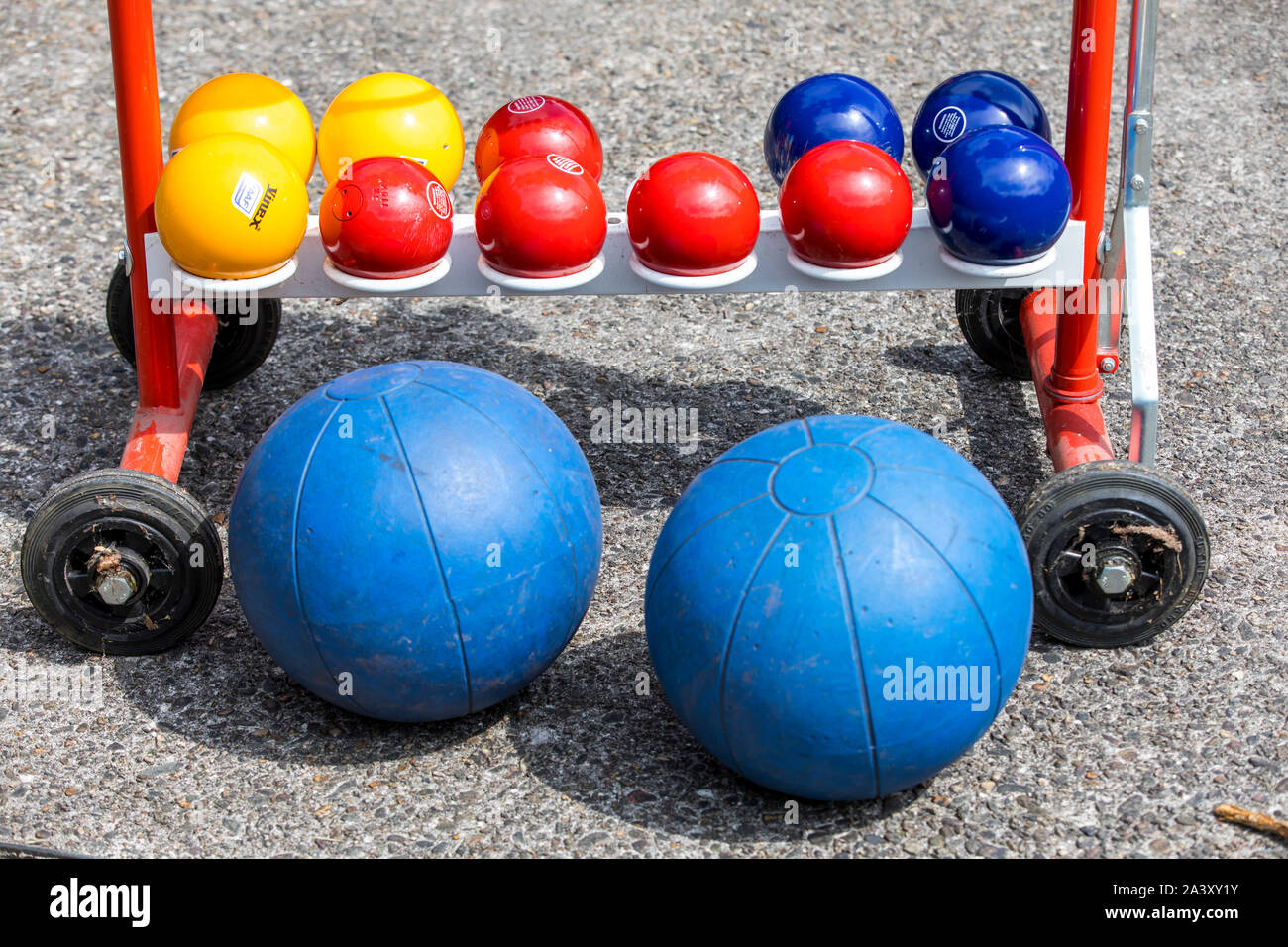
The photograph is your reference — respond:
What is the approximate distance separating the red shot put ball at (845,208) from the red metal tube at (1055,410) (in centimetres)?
95

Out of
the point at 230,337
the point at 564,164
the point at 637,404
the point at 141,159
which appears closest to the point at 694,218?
the point at 564,164

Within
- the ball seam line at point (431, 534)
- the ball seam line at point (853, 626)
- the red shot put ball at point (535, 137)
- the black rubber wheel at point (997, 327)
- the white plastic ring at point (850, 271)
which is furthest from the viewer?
the black rubber wheel at point (997, 327)

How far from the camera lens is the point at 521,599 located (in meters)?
4.05

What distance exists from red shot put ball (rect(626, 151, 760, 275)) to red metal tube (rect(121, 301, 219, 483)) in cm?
175

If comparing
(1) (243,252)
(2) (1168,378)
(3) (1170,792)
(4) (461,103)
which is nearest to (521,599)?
(1) (243,252)

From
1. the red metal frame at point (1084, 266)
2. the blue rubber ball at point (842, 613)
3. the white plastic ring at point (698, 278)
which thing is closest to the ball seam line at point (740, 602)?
the blue rubber ball at point (842, 613)

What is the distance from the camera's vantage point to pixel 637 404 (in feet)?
20.2

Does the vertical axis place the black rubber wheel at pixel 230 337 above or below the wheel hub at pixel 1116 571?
above

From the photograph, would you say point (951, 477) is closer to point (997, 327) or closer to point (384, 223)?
point (384, 223)

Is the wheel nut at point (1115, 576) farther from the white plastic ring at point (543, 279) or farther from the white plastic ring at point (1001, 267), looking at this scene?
the white plastic ring at point (543, 279)

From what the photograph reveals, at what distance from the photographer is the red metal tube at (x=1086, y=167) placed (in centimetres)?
484

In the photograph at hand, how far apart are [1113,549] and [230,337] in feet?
12.3

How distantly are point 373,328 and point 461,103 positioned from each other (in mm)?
2517
